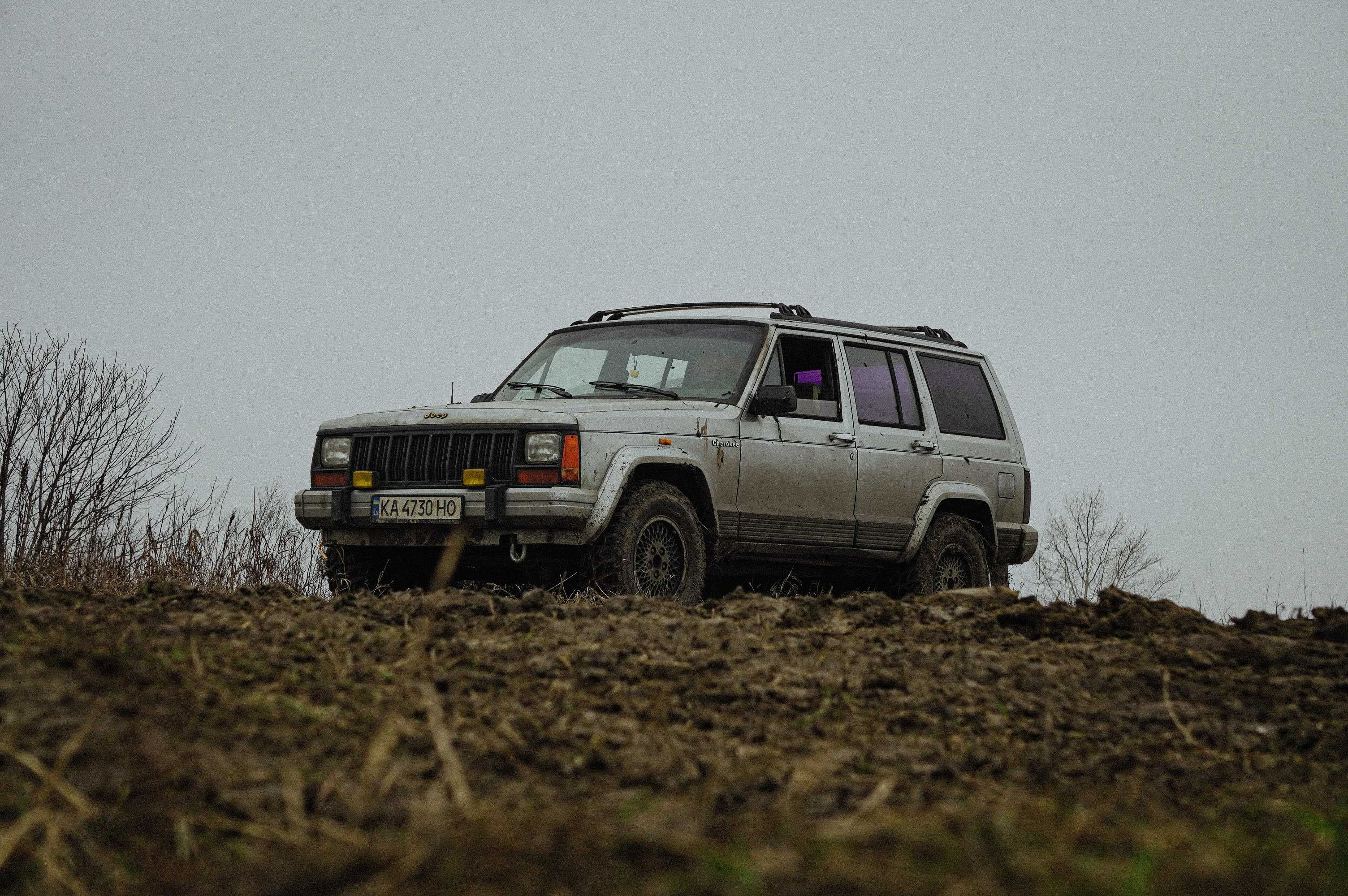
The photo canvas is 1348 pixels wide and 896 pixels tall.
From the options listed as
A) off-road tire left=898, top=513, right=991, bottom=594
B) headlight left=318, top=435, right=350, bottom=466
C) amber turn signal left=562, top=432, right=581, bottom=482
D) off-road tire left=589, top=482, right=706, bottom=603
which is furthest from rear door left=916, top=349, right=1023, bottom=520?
headlight left=318, top=435, right=350, bottom=466

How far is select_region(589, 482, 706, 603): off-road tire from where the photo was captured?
760 cm

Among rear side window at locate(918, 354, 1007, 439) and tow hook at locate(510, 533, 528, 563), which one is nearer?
tow hook at locate(510, 533, 528, 563)

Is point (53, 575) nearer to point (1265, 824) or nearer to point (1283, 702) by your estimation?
point (1283, 702)

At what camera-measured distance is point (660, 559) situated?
8.00 m

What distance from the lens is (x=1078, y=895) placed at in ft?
6.98

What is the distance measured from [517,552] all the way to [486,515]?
278mm

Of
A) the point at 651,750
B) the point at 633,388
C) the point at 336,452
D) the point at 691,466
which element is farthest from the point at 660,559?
the point at 651,750

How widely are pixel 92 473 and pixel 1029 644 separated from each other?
31.0ft

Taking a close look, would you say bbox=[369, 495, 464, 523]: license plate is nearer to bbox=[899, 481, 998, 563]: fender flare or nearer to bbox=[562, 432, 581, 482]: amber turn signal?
bbox=[562, 432, 581, 482]: amber turn signal

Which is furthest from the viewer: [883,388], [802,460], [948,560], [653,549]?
[948,560]

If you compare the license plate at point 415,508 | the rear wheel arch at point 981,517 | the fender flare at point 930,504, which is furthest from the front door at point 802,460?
the license plate at point 415,508

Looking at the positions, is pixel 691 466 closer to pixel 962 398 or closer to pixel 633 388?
pixel 633 388

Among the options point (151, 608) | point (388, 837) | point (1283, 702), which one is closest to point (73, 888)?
point (388, 837)

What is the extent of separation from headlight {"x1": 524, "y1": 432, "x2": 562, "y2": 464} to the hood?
0.06 meters
